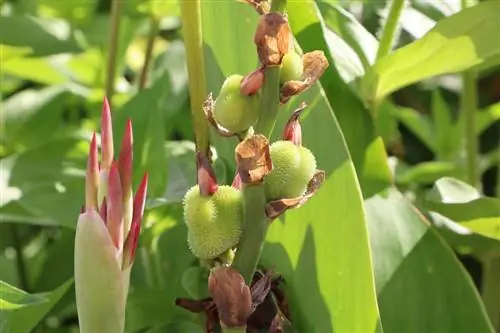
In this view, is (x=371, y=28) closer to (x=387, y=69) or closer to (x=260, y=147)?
(x=387, y=69)

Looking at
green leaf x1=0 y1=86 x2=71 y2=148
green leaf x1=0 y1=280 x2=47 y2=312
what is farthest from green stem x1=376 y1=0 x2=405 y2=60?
green leaf x1=0 y1=86 x2=71 y2=148

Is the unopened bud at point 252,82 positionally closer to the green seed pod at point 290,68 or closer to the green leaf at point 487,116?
the green seed pod at point 290,68

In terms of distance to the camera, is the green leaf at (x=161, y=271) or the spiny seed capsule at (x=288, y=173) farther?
the green leaf at (x=161, y=271)

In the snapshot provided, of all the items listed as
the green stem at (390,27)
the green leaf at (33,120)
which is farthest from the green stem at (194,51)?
the green leaf at (33,120)

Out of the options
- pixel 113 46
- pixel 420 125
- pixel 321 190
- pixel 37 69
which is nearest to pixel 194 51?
pixel 321 190

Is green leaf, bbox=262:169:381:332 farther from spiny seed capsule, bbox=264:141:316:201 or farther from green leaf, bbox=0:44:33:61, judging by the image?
green leaf, bbox=0:44:33:61
